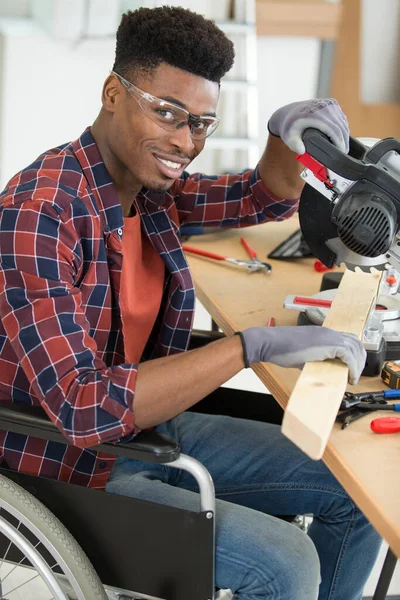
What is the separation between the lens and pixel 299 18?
4.45 meters

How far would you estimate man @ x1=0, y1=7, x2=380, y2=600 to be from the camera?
1.12 m

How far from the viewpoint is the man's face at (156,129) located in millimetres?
1261

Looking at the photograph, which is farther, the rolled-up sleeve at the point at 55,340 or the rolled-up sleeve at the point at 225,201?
the rolled-up sleeve at the point at 225,201

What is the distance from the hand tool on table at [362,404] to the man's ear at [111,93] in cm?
59

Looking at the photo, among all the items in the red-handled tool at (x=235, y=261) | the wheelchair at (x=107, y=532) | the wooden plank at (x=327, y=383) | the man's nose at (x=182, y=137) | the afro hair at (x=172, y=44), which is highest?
the afro hair at (x=172, y=44)

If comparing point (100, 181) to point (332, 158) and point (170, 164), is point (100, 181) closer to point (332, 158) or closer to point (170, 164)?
point (170, 164)

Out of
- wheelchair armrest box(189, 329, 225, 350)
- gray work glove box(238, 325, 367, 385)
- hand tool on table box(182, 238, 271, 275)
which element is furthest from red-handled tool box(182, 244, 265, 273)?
gray work glove box(238, 325, 367, 385)

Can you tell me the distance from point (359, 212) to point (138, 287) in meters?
0.48

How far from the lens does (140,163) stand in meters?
1.31

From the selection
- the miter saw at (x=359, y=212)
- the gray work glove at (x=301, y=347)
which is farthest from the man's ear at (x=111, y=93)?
the gray work glove at (x=301, y=347)

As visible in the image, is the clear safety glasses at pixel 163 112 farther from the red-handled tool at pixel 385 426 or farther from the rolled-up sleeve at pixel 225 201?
the red-handled tool at pixel 385 426

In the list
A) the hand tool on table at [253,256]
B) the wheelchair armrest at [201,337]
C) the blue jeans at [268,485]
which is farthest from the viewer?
the hand tool on table at [253,256]

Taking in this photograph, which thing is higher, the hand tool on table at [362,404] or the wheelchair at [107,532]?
the hand tool on table at [362,404]

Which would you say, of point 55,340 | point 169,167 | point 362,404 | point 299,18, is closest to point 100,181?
Result: point 169,167
